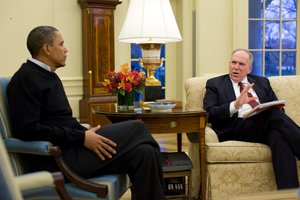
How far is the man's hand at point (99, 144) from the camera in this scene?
Answer: 246 centimetres

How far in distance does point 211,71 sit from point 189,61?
32 centimetres

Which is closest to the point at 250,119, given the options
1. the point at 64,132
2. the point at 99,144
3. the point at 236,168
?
the point at 236,168

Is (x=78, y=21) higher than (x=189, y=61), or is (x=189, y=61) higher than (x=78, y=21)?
(x=78, y=21)

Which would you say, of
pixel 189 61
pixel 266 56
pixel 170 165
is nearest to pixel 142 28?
pixel 170 165

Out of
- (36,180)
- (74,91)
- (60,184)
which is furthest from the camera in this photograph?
(74,91)

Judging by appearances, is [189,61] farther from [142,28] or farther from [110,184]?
[110,184]

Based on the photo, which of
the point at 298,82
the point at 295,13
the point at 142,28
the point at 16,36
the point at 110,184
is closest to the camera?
the point at 110,184

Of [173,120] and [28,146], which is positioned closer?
[28,146]

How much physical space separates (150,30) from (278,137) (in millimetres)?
1080

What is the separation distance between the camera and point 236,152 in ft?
10.3

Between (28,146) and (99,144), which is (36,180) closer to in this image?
(28,146)

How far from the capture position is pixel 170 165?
3.10m

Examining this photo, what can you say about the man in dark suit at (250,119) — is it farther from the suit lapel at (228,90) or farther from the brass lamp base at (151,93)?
the brass lamp base at (151,93)

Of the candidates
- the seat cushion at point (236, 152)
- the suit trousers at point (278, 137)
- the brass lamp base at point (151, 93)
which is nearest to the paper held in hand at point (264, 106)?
the suit trousers at point (278, 137)
